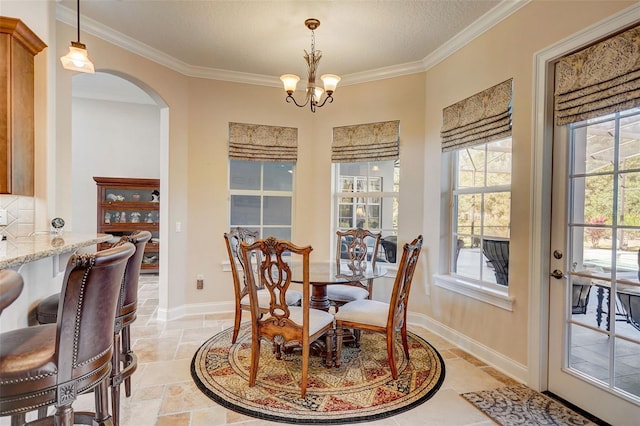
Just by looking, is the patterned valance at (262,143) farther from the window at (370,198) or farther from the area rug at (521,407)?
the area rug at (521,407)

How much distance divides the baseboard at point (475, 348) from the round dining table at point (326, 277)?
100 centimetres

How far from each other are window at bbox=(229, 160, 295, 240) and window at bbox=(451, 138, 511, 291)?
2080 millimetres

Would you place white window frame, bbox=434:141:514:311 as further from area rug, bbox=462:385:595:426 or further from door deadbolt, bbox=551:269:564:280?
area rug, bbox=462:385:595:426

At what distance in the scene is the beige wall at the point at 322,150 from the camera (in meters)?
2.60

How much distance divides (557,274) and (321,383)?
1.82 metres

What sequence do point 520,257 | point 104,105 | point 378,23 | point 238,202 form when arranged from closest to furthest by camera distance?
point 520,257 → point 378,23 → point 238,202 → point 104,105

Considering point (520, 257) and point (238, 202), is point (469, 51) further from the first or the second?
point (238, 202)

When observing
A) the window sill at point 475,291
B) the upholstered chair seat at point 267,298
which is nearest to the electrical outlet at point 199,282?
the upholstered chair seat at point 267,298

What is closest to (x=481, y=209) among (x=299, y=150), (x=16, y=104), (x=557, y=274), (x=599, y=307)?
(x=557, y=274)

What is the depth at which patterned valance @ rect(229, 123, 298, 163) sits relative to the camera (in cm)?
420

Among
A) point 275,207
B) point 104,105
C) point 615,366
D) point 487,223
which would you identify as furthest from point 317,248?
point 104,105

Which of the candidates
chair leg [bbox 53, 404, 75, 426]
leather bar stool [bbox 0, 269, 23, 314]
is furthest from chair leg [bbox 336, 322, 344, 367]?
leather bar stool [bbox 0, 269, 23, 314]

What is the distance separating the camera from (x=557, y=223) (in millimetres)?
2357

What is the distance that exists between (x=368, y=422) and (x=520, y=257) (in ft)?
5.37
